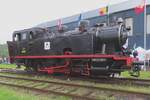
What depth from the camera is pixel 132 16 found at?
33.5 meters

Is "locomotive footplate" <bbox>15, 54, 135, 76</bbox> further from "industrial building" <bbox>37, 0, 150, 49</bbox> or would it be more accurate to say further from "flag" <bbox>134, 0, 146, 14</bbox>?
"industrial building" <bbox>37, 0, 150, 49</bbox>

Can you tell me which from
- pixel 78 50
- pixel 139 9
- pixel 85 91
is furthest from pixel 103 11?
pixel 85 91

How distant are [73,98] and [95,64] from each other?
411 cm

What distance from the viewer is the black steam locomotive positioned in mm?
13569

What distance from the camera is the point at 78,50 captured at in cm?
1504

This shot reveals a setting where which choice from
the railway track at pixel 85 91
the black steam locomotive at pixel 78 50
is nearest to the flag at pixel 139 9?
the black steam locomotive at pixel 78 50

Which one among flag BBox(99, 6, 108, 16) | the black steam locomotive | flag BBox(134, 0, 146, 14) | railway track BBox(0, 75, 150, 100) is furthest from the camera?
flag BBox(99, 6, 108, 16)

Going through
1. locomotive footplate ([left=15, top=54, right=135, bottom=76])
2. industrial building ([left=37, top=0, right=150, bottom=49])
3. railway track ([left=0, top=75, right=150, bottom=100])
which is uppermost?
industrial building ([left=37, top=0, right=150, bottom=49])

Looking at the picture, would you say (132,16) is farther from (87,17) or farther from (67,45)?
(67,45)

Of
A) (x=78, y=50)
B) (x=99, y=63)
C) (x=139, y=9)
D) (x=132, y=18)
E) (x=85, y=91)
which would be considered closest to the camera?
(x=85, y=91)

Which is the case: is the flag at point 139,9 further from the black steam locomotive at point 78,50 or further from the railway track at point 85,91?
the railway track at point 85,91

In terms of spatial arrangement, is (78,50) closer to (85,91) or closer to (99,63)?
(99,63)

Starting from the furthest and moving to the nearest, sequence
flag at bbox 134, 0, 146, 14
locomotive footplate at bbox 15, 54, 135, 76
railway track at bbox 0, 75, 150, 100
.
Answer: flag at bbox 134, 0, 146, 14, locomotive footplate at bbox 15, 54, 135, 76, railway track at bbox 0, 75, 150, 100

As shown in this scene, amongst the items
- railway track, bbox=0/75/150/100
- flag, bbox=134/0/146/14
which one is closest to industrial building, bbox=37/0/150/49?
flag, bbox=134/0/146/14
